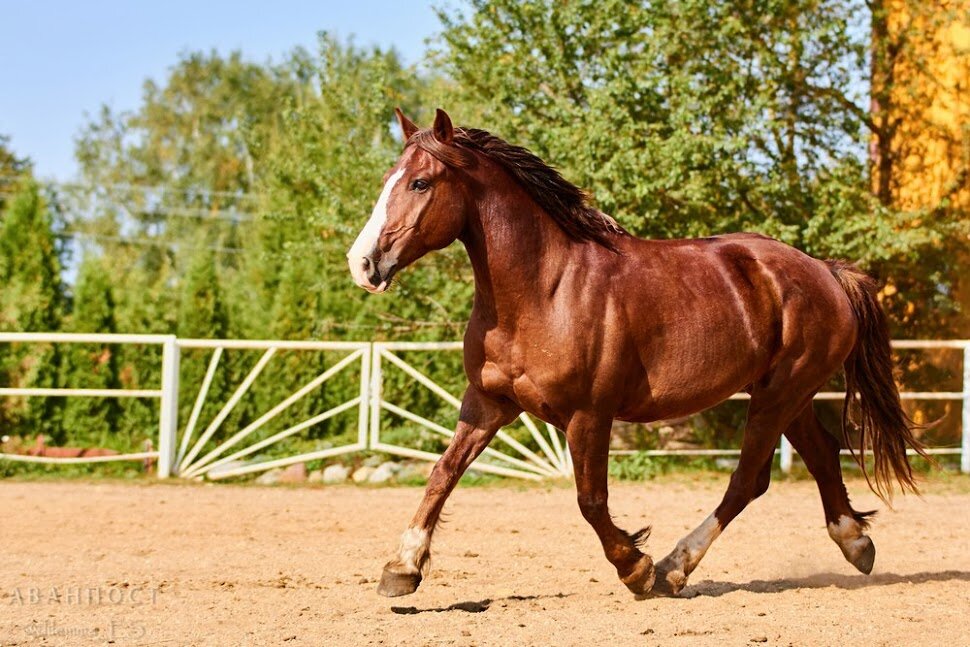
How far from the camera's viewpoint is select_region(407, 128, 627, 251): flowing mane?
489 centimetres

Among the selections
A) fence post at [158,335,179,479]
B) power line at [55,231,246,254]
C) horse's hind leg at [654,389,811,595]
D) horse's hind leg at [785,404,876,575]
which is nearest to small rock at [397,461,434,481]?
fence post at [158,335,179,479]

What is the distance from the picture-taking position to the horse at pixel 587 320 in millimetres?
4637

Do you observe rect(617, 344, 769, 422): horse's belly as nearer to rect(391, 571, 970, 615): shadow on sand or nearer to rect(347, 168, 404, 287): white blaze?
rect(391, 571, 970, 615): shadow on sand

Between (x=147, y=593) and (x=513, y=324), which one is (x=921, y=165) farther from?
(x=147, y=593)

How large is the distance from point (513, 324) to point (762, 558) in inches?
109

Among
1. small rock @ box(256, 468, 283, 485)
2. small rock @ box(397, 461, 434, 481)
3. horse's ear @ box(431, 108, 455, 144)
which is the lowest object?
small rock @ box(256, 468, 283, 485)

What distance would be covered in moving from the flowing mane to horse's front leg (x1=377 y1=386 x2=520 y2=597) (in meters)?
0.90

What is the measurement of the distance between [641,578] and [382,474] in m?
6.73

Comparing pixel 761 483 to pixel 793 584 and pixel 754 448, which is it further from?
pixel 793 584

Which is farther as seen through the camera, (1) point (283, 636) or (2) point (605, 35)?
(2) point (605, 35)

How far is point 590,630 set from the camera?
13.9ft

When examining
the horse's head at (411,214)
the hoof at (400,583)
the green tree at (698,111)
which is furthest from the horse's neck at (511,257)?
the green tree at (698,111)

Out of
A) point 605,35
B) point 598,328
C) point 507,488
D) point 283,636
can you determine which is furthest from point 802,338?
point 605,35

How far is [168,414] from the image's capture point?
1092 cm
